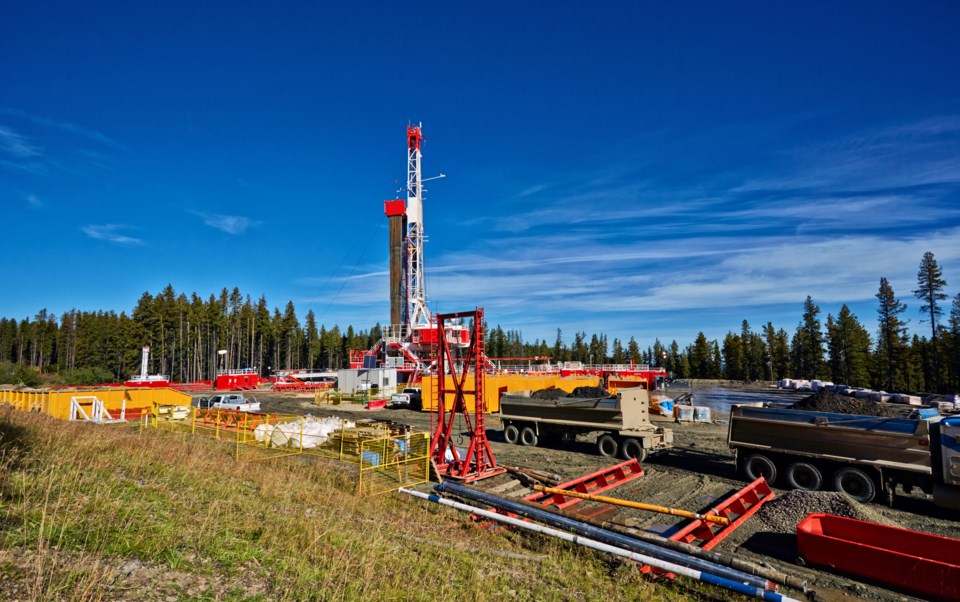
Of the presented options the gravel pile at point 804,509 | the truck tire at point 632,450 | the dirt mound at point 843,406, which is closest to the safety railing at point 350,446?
the truck tire at point 632,450

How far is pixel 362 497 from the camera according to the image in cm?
1053

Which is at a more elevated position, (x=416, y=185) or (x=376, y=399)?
(x=416, y=185)

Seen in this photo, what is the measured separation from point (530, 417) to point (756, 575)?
12958 millimetres

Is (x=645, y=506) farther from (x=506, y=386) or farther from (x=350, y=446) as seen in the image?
(x=506, y=386)

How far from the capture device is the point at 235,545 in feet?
20.2

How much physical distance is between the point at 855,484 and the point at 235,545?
13438 millimetres

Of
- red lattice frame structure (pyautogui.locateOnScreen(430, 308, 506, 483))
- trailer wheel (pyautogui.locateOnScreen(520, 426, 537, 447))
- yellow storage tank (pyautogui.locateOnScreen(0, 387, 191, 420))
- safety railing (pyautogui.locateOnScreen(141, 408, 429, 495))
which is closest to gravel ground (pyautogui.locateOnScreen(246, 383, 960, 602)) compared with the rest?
trailer wheel (pyautogui.locateOnScreen(520, 426, 537, 447))

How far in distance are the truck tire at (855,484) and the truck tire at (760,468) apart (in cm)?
140

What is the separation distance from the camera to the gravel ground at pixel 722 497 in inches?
311

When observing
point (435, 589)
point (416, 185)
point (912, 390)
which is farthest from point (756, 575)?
point (912, 390)

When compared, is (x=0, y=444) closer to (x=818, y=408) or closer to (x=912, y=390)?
(x=818, y=408)

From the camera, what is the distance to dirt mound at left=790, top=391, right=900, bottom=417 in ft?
40.7

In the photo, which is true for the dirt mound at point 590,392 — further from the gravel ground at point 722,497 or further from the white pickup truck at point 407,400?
the white pickup truck at point 407,400

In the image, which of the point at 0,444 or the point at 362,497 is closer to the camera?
the point at 0,444
